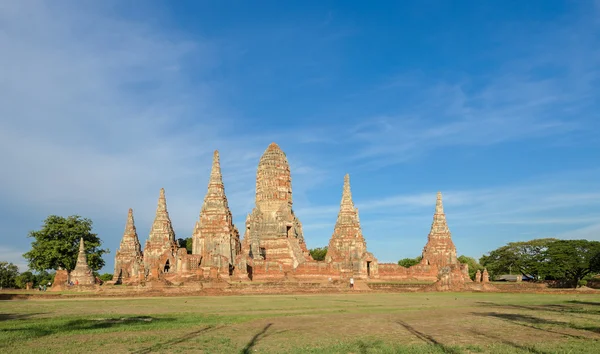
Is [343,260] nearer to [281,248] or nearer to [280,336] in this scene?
[281,248]

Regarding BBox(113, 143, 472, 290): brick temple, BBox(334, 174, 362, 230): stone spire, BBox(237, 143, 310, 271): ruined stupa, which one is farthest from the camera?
BBox(334, 174, 362, 230): stone spire

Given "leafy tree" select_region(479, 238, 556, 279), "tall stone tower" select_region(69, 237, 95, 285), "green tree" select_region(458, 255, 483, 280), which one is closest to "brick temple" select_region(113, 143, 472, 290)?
"tall stone tower" select_region(69, 237, 95, 285)

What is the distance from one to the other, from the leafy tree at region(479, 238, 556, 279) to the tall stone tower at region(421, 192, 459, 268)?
7554 mm

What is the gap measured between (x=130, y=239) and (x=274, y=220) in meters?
19.8

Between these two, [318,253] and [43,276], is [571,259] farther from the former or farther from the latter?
[43,276]

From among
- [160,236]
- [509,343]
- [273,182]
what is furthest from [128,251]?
[509,343]

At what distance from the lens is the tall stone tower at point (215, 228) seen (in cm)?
4816

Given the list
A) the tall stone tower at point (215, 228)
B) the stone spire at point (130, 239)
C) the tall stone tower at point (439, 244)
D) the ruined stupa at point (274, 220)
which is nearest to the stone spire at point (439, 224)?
the tall stone tower at point (439, 244)

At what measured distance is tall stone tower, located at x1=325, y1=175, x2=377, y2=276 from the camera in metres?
53.5

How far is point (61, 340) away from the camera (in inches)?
435

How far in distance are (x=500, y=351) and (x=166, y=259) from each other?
44.8 meters

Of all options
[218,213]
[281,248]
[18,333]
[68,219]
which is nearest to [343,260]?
[281,248]

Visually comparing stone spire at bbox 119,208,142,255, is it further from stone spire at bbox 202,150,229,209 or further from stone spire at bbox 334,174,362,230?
stone spire at bbox 334,174,362,230

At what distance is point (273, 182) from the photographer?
54156 millimetres
